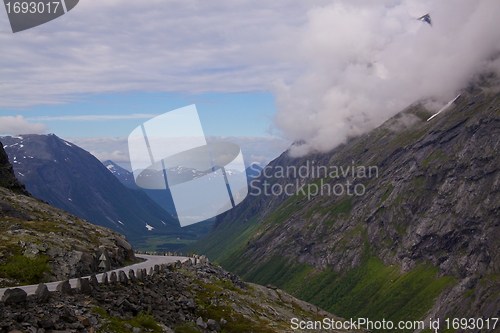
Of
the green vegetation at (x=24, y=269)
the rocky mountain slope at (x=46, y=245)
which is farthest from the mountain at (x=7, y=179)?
the green vegetation at (x=24, y=269)

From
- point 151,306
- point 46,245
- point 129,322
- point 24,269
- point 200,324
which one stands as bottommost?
point 200,324

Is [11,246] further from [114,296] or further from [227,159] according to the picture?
[227,159]

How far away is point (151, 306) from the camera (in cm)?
3762

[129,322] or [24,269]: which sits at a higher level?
[24,269]

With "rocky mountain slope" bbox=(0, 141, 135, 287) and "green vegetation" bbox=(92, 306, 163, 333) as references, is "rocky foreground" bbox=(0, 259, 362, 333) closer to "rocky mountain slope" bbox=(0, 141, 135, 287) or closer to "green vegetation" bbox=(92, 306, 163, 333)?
"green vegetation" bbox=(92, 306, 163, 333)

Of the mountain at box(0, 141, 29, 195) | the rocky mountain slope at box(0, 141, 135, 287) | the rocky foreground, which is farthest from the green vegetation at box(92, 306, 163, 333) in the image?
the mountain at box(0, 141, 29, 195)

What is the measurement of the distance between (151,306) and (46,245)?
1820cm

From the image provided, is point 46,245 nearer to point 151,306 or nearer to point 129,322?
point 151,306

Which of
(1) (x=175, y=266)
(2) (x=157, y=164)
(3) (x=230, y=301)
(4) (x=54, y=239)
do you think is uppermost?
(2) (x=157, y=164)

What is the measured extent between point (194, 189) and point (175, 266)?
16385 mm

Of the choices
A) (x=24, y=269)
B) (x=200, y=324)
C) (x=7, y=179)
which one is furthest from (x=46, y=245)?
(x=7, y=179)

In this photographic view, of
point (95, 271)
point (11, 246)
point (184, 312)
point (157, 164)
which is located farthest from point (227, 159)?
point (11, 246)

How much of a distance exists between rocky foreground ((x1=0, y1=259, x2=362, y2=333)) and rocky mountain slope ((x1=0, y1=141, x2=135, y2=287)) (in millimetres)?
6961

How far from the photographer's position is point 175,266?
204 ft
